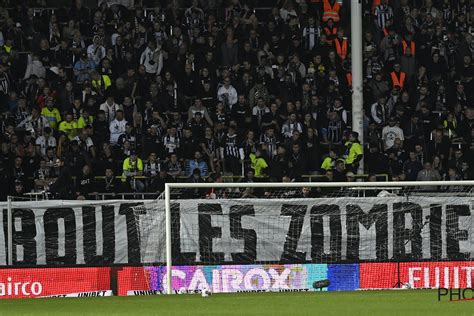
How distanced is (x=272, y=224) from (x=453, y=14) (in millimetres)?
11745

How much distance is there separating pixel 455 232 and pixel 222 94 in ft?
24.7

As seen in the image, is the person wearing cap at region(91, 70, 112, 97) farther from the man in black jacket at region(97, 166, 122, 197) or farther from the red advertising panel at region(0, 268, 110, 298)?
the red advertising panel at region(0, 268, 110, 298)

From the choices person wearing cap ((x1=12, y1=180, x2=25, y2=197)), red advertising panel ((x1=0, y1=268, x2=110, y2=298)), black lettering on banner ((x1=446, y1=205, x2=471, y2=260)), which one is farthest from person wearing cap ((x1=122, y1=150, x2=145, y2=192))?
black lettering on banner ((x1=446, y1=205, x2=471, y2=260))

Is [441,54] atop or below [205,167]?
atop

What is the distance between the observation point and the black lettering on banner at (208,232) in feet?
59.0

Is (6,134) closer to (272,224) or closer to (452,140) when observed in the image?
(272,224)

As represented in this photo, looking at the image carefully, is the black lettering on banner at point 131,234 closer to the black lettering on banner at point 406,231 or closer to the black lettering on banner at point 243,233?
the black lettering on banner at point 243,233

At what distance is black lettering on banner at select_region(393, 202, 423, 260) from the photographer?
59.5 feet

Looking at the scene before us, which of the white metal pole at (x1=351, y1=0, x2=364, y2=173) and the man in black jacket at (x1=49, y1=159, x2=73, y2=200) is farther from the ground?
the white metal pole at (x1=351, y1=0, x2=364, y2=173)

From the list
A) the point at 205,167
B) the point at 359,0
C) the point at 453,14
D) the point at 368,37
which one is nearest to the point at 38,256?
the point at 205,167

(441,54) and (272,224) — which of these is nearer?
(272,224)

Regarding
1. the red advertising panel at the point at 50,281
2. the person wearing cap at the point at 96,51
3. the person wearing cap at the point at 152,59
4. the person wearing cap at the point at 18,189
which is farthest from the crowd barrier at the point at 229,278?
the person wearing cap at the point at 96,51

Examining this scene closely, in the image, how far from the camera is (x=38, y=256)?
18.3m

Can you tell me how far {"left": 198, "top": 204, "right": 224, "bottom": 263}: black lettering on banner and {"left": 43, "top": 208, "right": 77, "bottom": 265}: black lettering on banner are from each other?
6.51 feet
